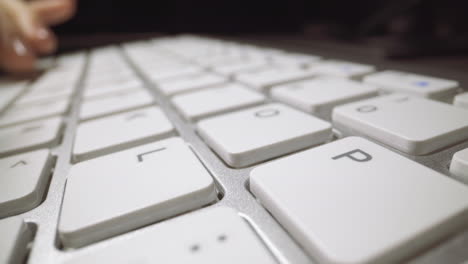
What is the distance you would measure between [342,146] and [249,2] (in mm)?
2413

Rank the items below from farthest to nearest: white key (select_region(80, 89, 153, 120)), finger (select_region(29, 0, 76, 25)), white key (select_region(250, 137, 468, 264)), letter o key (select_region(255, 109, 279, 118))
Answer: finger (select_region(29, 0, 76, 25)) → white key (select_region(80, 89, 153, 120)) → letter o key (select_region(255, 109, 279, 118)) → white key (select_region(250, 137, 468, 264))

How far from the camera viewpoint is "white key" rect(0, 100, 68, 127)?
58 centimetres

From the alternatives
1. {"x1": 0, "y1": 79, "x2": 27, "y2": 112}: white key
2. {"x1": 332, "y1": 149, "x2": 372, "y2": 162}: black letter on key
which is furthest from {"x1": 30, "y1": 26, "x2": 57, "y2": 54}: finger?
{"x1": 332, "y1": 149, "x2": 372, "y2": 162}: black letter on key

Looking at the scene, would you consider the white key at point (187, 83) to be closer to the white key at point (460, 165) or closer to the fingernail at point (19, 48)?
the white key at point (460, 165)

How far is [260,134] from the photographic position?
330mm

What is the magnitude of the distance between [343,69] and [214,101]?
304 millimetres

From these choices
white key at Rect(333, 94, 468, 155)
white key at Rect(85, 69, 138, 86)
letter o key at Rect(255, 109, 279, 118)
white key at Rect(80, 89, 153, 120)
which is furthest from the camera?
white key at Rect(85, 69, 138, 86)

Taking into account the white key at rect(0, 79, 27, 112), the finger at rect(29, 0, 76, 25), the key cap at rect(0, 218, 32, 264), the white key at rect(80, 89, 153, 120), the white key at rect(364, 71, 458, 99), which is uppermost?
the finger at rect(29, 0, 76, 25)

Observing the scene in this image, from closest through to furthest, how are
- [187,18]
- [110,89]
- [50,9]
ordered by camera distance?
[110,89], [50,9], [187,18]

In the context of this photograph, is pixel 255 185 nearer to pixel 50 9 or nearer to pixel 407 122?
pixel 407 122

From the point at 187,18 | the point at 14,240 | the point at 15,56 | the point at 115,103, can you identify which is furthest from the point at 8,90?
the point at 187,18

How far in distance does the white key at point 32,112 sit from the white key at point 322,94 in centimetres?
45

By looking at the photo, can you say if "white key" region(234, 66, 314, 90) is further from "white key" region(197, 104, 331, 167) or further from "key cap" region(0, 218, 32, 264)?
"key cap" region(0, 218, 32, 264)

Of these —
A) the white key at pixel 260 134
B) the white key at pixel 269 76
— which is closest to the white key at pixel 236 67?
the white key at pixel 269 76
